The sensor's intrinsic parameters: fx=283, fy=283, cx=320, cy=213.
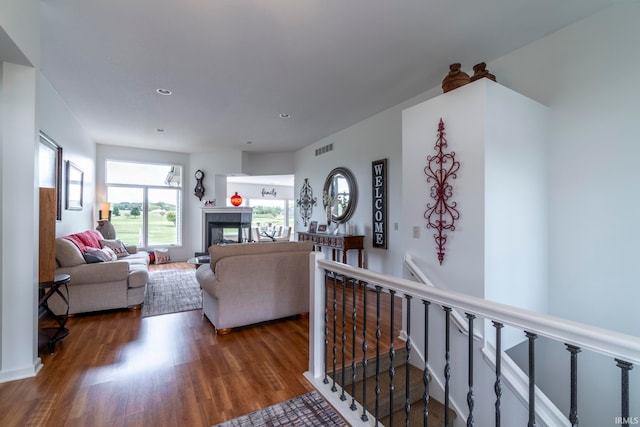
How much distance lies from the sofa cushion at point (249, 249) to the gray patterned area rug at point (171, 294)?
50.0 inches

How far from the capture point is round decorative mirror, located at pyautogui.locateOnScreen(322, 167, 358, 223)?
5164 mm

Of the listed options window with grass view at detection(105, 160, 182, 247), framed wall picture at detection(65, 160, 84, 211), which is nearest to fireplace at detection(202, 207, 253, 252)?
window with grass view at detection(105, 160, 182, 247)

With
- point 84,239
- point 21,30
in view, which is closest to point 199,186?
point 84,239

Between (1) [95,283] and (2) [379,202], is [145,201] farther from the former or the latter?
(2) [379,202]

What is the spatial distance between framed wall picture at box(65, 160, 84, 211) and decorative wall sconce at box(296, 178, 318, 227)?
4.29 m

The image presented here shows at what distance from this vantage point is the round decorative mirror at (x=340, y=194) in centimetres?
516

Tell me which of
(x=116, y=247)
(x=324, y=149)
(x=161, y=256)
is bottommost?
(x=161, y=256)

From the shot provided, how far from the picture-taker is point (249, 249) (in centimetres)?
305

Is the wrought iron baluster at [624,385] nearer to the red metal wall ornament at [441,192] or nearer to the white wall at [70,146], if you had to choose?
the red metal wall ornament at [441,192]

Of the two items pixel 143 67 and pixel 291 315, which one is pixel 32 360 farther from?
pixel 143 67

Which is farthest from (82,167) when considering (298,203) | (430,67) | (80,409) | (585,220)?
(585,220)

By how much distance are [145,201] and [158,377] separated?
6057 millimetres

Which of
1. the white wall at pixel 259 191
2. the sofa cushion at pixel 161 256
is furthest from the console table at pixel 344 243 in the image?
the white wall at pixel 259 191

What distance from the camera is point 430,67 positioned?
316cm
